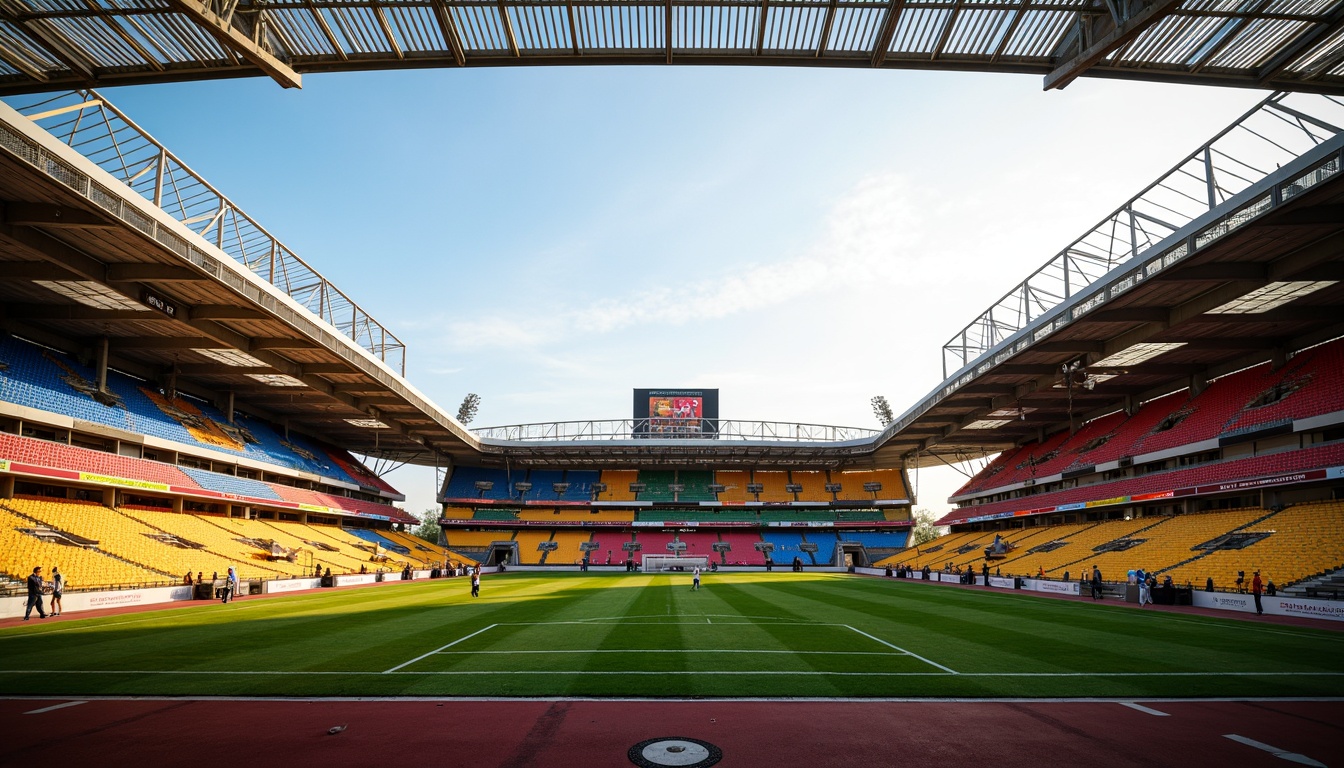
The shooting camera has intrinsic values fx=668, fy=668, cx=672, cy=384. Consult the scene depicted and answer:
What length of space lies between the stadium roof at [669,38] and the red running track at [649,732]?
8.31 meters

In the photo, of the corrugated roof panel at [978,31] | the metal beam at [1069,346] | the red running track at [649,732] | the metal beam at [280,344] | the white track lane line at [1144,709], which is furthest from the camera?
the metal beam at [280,344]

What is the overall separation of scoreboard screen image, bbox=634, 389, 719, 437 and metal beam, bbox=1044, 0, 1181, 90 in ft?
234

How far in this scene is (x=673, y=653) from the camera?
15.5 meters

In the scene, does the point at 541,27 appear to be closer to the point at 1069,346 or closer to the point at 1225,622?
the point at 1225,622

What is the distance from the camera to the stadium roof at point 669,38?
770cm

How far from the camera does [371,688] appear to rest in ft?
39.2

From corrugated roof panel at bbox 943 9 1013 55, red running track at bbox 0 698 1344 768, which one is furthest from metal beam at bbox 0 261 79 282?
corrugated roof panel at bbox 943 9 1013 55

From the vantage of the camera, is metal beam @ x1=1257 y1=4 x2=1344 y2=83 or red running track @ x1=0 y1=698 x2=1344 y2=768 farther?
red running track @ x1=0 y1=698 x2=1344 y2=768

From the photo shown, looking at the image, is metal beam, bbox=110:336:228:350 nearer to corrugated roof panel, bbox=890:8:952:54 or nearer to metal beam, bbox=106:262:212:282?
metal beam, bbox=106:262:212:282

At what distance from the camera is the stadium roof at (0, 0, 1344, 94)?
7.70 meters

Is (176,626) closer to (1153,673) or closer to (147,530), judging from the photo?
(147,530)

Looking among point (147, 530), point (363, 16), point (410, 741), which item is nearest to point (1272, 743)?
point (410, 741)

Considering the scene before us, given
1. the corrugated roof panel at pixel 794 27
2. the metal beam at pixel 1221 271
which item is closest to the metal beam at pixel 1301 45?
the corrugated roof panel at pixel 794 27

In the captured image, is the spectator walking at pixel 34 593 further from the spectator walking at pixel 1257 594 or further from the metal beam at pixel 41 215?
the spectator walking at pixel 1257 594
